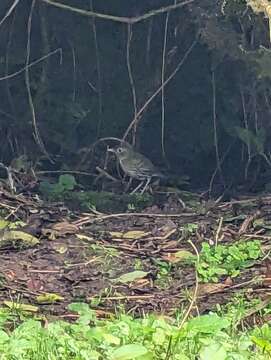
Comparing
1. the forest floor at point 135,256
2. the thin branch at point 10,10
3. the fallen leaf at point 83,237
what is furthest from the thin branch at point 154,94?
the fallen leaf at point 83,237

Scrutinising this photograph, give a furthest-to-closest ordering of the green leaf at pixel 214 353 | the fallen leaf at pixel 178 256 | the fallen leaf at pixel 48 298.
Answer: the fallen leaf at pixel 178 256, the fallen leaf at pixel 48 298, the green leaf at pixel 214 353

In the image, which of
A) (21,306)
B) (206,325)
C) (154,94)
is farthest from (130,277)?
(154,94)

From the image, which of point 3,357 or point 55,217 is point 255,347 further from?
point 55,217

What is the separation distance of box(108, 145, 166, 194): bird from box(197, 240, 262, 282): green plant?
80.6 inches

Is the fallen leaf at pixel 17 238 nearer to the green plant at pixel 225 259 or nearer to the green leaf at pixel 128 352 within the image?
the green plant at pixel 225 259

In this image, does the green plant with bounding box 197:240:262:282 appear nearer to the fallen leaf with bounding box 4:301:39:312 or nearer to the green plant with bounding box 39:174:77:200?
the fallen leaf with bounding box 4:301:39:312

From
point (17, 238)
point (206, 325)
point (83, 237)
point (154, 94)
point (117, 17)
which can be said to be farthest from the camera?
point (154, 94)

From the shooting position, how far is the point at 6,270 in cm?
597

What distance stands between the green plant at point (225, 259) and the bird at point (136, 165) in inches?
80.6

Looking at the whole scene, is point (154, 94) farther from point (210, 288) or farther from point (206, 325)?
point (206, 325)

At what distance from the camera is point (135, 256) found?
6414mm

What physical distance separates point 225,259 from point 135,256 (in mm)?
599

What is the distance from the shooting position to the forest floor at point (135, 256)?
219 inches

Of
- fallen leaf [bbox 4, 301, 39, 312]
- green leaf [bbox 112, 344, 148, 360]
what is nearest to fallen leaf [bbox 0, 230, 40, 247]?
fallen leaf [bbox 4, 301, 39, 312]
